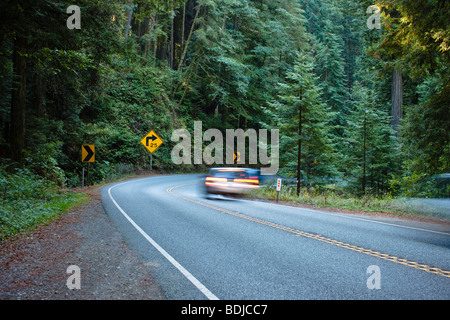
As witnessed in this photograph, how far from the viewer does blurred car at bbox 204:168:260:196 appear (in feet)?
48.1

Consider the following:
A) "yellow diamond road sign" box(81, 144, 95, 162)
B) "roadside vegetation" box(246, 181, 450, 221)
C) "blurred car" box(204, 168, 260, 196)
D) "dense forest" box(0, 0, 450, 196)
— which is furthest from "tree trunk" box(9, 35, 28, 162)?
"roadside vegetation" box(246, 181, 450, 221)

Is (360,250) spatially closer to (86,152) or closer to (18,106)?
(18,106)

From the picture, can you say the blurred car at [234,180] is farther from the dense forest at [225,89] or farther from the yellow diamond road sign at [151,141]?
the yellow diamond road sign at [151,141]

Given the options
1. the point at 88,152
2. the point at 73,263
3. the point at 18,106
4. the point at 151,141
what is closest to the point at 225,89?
the point at 151,141

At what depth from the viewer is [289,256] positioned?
5.95m

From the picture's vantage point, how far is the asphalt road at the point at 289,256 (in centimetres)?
439

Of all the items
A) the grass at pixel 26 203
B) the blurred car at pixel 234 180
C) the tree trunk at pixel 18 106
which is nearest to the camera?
the grass at pixel 26 203

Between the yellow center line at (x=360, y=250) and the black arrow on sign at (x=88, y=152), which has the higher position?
the black arrow on sign at (x=88, y=152)

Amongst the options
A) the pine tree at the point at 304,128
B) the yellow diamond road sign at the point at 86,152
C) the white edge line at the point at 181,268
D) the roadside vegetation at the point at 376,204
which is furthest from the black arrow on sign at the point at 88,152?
the white edge line at the point at 181,268

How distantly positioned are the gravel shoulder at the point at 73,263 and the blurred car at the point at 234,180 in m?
7.17

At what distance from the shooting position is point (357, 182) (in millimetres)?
20719

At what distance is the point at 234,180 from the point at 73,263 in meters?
9.79

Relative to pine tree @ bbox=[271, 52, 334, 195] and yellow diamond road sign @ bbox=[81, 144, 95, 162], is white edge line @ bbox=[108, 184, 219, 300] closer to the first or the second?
pine tree @ bbox=[271, 52, 334, 195]
